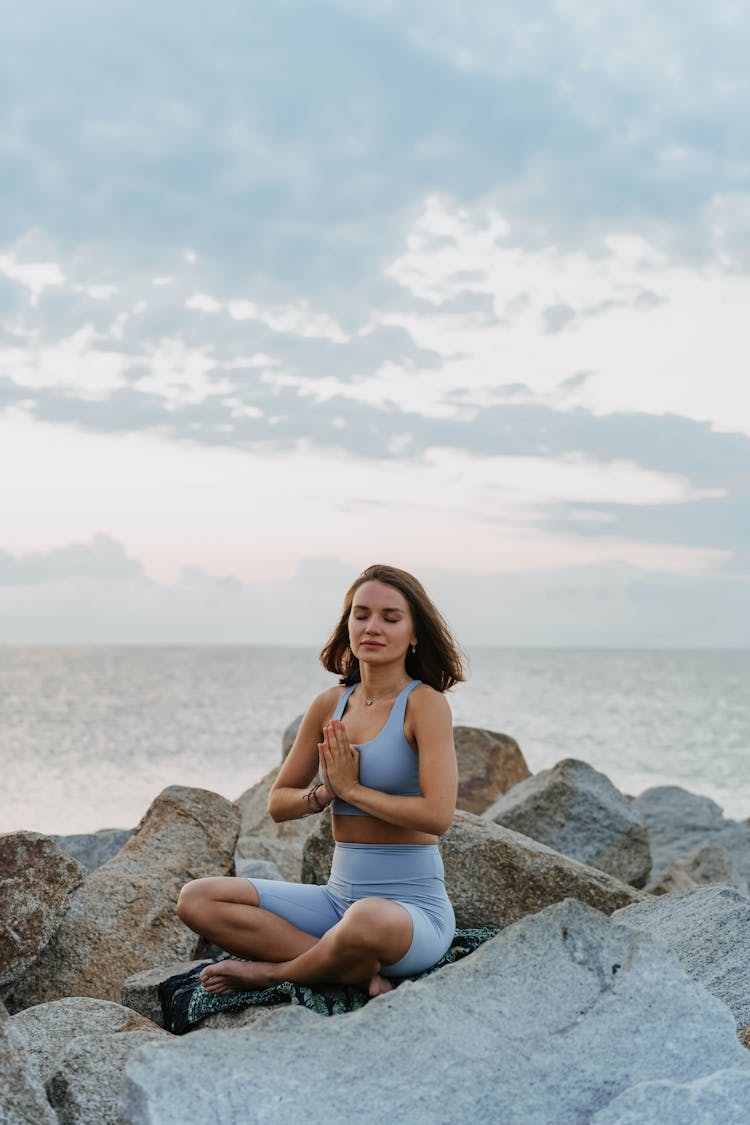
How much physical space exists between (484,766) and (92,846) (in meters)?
3.50

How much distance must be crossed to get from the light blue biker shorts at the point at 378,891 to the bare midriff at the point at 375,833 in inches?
0.8

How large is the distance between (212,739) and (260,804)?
26197 millimetres

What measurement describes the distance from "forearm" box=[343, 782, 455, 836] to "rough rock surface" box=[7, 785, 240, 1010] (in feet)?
6.67

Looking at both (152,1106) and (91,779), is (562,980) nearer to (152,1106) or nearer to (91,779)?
(152,1106)

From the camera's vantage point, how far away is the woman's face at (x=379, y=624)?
16.0 ft

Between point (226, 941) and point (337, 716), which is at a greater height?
point (337, 716)

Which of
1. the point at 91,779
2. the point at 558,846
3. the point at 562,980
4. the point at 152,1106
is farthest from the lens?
the point at 91,779

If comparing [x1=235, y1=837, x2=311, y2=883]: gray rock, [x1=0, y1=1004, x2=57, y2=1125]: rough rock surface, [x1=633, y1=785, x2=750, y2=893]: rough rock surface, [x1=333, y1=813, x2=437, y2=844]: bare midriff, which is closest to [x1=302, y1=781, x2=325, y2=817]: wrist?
[x1=333, y1=813, x2=437, y2=844]: bare midriff

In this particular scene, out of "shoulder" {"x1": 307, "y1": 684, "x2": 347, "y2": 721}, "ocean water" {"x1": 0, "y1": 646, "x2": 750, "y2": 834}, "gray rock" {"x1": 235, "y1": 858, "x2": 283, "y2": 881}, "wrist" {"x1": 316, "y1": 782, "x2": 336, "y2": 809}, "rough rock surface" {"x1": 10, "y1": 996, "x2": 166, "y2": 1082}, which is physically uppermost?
"shoulder" {"x1": 307, "y1": 684, "x2": 347, "y2": 721}

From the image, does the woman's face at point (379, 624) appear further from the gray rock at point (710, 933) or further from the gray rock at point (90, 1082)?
the gray rock at point (90, 1082)

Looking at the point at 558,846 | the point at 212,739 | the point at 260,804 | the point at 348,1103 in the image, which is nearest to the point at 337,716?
the point at 348,1103

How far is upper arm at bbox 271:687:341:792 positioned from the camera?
16.7ft

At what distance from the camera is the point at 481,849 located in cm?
590

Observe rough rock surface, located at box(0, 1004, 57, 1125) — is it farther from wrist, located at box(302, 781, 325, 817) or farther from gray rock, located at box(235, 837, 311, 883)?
gray rock, located at box(235, 837, 311, 883)
